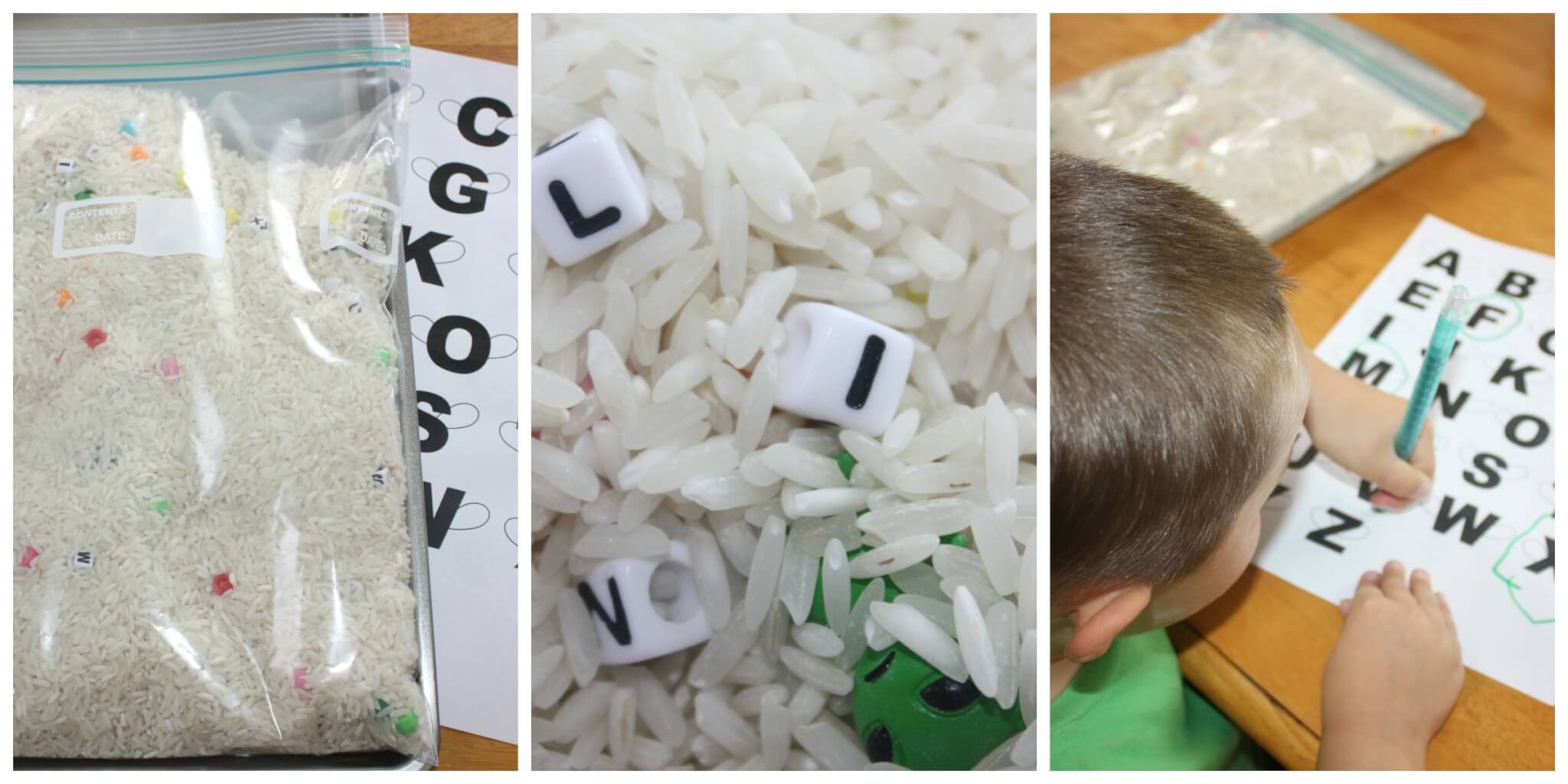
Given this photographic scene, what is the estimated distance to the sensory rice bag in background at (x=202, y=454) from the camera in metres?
0.56

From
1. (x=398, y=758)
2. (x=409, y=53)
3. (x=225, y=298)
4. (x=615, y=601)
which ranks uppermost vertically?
(x=409, y=53)

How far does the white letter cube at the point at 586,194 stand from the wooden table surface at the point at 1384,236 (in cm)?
52

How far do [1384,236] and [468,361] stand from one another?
2.63ft

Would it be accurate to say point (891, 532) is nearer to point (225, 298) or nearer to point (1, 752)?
point (225, 298)

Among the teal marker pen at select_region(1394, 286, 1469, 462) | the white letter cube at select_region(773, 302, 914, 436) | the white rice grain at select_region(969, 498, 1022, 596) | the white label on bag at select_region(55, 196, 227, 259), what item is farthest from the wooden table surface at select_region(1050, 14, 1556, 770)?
the white label on bag at select_region(55, 196, 227, 259)

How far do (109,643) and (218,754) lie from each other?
94mm

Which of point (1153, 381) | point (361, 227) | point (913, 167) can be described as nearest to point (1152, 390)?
point (1153, 381)

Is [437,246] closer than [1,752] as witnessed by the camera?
No

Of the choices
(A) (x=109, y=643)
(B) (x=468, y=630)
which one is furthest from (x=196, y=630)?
(B) (x=468, y=630)

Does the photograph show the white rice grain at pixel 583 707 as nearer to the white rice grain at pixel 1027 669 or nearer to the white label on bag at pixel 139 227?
the white rice grain at pixel 1027 669

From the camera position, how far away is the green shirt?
643 millimetres

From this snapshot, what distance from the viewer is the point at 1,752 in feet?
1.84

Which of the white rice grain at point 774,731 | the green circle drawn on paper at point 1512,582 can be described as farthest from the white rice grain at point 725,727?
the green circle drawn on paper at point 1512,582

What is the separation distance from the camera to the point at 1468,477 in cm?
74
